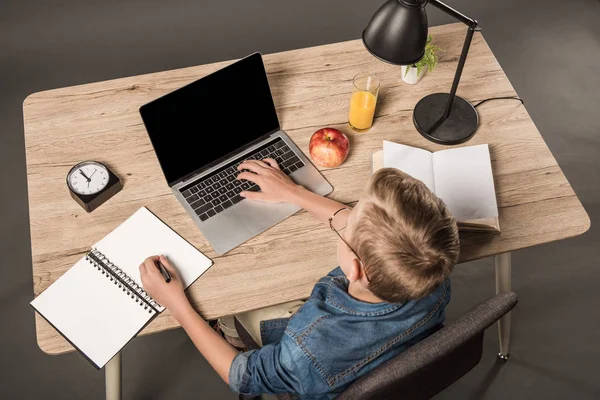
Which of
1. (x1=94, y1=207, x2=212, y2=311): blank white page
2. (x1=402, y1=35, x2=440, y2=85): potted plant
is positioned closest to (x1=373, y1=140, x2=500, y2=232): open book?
(x1=402, y1=35, x2=440, y2=85): potted plant

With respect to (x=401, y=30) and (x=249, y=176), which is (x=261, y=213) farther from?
(x=401, y=30)

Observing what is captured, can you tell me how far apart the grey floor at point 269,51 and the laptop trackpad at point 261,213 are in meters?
0.79

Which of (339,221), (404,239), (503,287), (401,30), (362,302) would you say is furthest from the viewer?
(503,287)

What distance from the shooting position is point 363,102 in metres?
1.58

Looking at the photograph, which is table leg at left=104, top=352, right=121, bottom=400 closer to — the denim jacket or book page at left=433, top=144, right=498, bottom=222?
the denim jacket

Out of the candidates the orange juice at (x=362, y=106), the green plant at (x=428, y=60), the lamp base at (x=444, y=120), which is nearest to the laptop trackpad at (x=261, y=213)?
the orange juice at (x=362, y=106)

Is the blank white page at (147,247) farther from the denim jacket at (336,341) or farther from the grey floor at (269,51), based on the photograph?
the grey floor at (269,51)

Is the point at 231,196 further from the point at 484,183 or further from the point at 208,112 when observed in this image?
the point at 484,183

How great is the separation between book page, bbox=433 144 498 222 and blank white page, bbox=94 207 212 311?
625 millimetres

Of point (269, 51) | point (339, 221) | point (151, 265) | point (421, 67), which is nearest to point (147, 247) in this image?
point (151, 265)

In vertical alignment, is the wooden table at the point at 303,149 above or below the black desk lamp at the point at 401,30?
below

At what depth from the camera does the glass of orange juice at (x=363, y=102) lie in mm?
1582

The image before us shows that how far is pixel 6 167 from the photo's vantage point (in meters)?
2.46

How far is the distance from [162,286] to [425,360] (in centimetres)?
61
